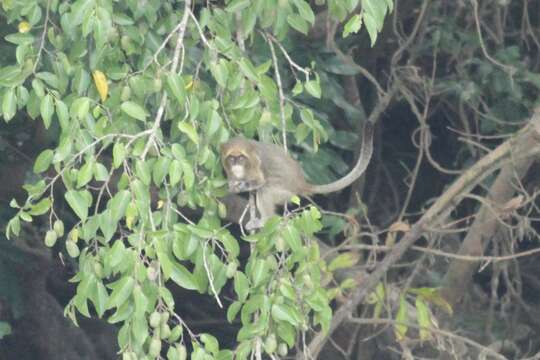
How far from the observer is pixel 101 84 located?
4781 mm

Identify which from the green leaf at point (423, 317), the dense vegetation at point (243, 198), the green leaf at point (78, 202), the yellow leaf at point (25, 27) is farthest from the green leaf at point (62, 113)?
the green leaf at point (423, 317)

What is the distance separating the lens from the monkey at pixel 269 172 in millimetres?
5480

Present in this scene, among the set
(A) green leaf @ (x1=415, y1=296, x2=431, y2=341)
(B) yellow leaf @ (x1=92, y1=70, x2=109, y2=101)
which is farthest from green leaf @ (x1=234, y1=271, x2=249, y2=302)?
(A) green leaf @ (x1=415, y1=296, x2=431, y2=341)

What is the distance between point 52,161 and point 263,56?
6.77ft

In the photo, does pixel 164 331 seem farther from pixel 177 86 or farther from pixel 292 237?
pixel 177 86

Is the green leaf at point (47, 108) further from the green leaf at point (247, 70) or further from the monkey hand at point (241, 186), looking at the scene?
the monkey hand at point (241, 186)

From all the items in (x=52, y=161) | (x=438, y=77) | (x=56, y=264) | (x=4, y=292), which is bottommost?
(x=56, y=264)

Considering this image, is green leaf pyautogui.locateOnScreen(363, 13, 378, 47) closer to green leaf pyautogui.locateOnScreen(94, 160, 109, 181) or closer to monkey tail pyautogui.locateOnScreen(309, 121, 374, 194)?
green leaf pyautogui.locateOnScreen(94, 160, 109, 181)

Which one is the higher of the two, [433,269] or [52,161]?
[52,161]

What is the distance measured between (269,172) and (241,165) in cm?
22

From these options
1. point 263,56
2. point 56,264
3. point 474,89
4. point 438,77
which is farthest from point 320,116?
point 56,264

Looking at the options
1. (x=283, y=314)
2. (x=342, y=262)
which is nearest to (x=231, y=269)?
(x=283, y=314)

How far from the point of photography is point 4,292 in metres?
6.81

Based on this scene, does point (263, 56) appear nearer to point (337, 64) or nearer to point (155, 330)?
point (337, 64)
